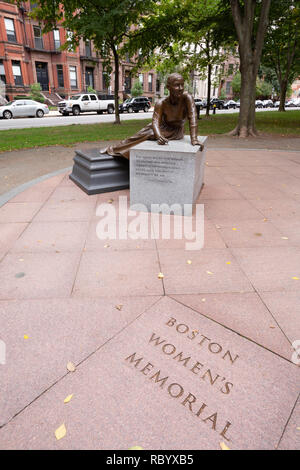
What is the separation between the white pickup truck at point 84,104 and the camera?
1259 inches

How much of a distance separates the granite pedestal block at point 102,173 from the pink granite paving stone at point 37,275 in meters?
2.59

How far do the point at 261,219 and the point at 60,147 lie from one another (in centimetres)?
945

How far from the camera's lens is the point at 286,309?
9.66 ft

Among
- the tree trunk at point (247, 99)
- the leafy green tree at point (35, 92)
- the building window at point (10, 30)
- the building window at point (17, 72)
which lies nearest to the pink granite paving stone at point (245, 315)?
the tree trunk at point (247, 99)

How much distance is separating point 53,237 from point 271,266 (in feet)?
9.65

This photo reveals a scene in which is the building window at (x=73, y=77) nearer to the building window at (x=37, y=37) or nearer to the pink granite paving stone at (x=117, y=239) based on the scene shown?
the building window at (x=37, y=37)

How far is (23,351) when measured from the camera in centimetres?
247

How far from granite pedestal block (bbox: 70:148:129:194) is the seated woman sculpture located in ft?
0.72

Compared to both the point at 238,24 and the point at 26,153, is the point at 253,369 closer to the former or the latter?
the point at 26,153

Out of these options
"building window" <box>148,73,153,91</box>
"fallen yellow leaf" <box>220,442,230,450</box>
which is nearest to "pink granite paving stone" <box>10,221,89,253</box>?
"fallen yellow leaf" <box>220,442,230,450</box>

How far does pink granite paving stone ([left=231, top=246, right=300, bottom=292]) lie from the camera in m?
3.33

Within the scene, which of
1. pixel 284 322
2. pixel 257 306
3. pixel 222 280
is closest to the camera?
pixel 284 322

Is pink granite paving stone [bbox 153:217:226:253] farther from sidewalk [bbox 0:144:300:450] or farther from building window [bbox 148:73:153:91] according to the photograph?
building window [bbox 148:73:153:91]

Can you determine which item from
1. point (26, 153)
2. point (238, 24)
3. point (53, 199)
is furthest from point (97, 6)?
point (53, 199)
